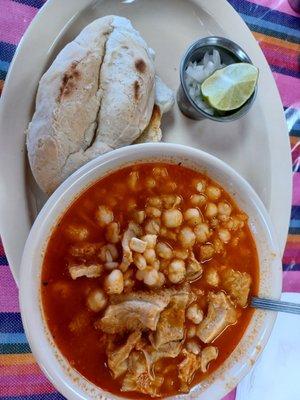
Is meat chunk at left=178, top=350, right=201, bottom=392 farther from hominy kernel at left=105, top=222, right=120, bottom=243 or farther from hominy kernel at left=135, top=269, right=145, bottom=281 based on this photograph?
hominy kernel at left=105, top=222, right=120, bottom=243

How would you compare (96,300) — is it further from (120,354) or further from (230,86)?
(230,86)

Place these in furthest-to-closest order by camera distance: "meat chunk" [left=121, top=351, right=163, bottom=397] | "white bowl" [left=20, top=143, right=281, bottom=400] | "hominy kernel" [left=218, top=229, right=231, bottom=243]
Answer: "hominy kernel" [left=218, top=229, right=231, bottom=243] → "meat chunk" [left=121, top=351, right=163, bottom=397] → "white bowl" [left=20, top=143, right=281, bottom=400]

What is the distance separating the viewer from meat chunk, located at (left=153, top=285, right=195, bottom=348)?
2.17 metres

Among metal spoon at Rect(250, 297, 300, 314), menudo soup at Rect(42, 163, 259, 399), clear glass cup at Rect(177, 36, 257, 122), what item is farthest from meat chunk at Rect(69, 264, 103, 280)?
clear glass cup at Rect(177, 36, 257, 122)

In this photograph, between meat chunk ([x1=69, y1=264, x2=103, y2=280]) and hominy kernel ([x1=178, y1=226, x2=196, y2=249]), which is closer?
meat chunk ([x1=69, y1=264, x2=103, y2=280])

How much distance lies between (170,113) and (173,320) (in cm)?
85

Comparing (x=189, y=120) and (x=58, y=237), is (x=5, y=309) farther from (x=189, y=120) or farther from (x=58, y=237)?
(x=189, y=120)

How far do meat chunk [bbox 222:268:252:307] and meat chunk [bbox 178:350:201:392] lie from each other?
0.27 metres

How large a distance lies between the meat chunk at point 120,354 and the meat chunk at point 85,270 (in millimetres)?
255

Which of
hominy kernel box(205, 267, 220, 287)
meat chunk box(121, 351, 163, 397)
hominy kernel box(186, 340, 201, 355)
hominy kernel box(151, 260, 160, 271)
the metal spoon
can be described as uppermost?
hominy kernel box(151, 260, 160, 271)

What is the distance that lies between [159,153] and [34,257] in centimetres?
56

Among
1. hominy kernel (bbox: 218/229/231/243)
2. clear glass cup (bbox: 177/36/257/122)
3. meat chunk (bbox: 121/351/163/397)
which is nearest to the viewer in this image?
meat chunk (bbox: 121/351/163/397)

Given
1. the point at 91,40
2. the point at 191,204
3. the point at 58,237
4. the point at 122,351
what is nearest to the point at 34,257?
the point at 58,237

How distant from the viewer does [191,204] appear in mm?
2264
